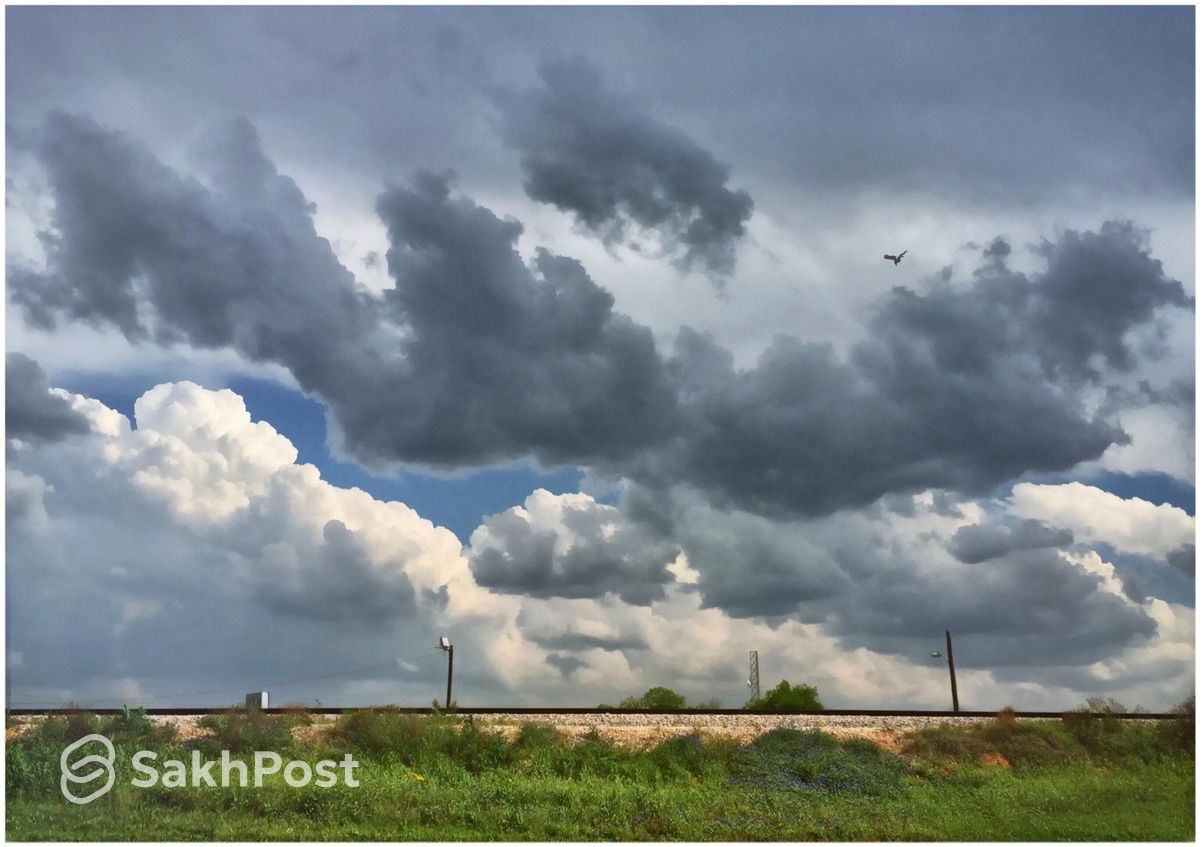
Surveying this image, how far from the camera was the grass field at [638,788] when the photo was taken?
2530cm

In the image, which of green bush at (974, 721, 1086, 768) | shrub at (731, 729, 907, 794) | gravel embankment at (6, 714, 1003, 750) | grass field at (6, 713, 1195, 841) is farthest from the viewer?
green bush at (974, 721, 1086, 768)

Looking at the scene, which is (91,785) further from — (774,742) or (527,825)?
(774,742)

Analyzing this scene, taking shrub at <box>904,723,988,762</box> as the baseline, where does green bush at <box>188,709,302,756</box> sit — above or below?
above

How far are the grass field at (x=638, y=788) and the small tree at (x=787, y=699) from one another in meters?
10.6

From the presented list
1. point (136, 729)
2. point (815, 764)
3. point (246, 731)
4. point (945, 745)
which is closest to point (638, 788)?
point (815, 764)

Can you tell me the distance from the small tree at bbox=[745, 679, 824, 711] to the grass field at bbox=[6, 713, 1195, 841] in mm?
10580

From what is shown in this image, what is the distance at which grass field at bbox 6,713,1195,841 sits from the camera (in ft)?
83.0

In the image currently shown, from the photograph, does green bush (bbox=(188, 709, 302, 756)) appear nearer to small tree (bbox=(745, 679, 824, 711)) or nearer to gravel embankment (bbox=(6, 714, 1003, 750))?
gravel embankment (bbox=(6, 714, 1003, 750))

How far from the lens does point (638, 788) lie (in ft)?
93.2

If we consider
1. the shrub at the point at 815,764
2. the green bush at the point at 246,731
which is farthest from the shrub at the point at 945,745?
the green bush at the point at 246,731

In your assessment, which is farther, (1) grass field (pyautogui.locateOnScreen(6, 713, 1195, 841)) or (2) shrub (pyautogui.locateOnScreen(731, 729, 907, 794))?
(2) shrub (pyautogui.locateOnScreen(731, 729, 907, 794))

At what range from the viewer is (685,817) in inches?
1024

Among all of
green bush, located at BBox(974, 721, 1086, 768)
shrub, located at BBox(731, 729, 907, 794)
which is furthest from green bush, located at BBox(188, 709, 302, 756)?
green bush, located at BBox(974, 721, 1086, 768)

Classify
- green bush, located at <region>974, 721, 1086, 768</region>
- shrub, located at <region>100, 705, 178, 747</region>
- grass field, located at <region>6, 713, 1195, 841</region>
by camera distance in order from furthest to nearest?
green bush, located at <region>974, 721, 1086, 768</region> < shrub, located at <region>100, 705, 178, 747</region> < grass field, located at <region>6, 713, 1195, 841</region>
